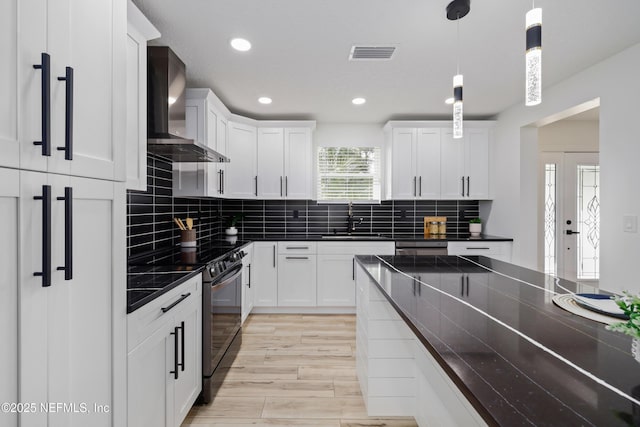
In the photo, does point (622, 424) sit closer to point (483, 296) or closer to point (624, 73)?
point (483, 296)

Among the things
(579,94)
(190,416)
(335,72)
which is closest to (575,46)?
(579,94)

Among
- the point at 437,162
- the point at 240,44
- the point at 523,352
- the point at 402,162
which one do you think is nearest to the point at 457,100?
the point at 523,352

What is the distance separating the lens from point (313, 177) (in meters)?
4.57

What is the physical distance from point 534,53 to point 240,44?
6.27 feet

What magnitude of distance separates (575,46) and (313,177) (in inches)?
119

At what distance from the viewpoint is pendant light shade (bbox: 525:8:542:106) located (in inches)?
48.3

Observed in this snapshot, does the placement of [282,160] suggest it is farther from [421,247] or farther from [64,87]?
[64,87]

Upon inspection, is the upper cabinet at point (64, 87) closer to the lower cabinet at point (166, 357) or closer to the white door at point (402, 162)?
the lower cabinet at point (166, 357)

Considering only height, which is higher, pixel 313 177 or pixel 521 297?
pixel 313 177

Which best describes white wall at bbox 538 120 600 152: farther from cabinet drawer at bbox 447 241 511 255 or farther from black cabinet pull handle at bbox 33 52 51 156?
black cabinet pull handle at bbox 33 52 51 156

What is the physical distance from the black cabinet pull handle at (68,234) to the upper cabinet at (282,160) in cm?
318

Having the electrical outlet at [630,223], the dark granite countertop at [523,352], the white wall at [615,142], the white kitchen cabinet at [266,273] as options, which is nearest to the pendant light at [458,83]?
the dark granite countertop at [523,352]

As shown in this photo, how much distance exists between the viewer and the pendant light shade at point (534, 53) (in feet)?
4.02

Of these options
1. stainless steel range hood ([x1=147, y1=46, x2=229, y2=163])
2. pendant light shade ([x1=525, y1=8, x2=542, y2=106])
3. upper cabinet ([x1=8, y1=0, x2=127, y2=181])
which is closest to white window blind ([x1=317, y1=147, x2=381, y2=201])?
stainless steel range hood ([x1=147, y1=46, x2=229, y2=163])
